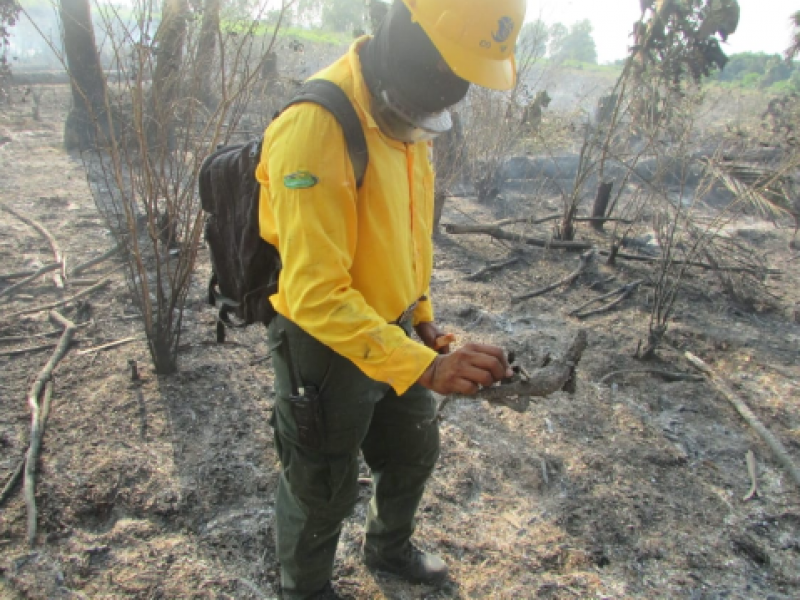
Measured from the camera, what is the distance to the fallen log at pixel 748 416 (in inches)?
121

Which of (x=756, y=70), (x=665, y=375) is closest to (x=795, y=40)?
(x=665, y=375)

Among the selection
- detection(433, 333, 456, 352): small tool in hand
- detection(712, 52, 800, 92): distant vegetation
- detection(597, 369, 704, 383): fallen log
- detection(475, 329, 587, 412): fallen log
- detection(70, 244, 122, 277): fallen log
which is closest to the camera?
detection(475, 329, 587, 412): fallen log

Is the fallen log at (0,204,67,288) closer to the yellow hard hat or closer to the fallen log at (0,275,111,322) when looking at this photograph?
the fallen log at (0,275,111,322)

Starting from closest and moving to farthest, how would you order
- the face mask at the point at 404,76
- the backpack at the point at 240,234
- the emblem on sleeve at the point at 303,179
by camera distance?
the emblem on sleeve at the point at 303,179
the face mask at the point at 404,76
the backpack at the point at 240,234

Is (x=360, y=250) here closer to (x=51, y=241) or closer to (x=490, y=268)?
(x=490, y=268)

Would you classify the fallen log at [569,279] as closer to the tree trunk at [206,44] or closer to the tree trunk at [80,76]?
the tree trunk at [206,44]

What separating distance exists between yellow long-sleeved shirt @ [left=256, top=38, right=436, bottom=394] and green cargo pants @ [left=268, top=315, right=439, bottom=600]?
247mm

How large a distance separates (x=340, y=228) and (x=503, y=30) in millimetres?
633

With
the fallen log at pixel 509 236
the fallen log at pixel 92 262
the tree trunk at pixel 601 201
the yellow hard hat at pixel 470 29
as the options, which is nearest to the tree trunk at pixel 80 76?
the fallen log at pixel 92 262

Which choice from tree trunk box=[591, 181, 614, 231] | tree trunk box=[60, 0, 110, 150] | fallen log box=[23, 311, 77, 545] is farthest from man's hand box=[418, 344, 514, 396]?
tree trunk box=[60, 0, 110, 150]

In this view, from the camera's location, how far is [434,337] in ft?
6.62

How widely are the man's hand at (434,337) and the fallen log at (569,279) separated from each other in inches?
116

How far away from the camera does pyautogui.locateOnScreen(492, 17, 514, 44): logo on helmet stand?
141cm

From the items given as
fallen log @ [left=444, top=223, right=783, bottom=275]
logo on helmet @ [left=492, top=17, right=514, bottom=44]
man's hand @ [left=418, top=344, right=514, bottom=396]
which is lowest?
fallen log @ [left=444, top=223, right=783, bottom=275]
